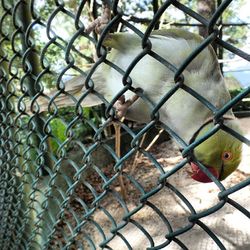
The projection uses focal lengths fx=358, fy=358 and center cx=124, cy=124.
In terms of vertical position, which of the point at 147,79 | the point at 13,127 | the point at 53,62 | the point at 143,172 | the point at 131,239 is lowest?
the point at 131,239

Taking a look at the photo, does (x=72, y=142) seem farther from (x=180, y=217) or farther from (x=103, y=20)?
(x=180, y=217)

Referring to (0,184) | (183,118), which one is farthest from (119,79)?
(0,184)

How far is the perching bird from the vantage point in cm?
116

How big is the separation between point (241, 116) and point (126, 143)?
89.3 inches

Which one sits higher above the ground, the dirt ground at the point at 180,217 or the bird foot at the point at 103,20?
the bird foot at the point at 103,20

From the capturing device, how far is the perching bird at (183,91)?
1157 mm

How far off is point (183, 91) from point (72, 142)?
752 mm

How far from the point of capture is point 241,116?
19.9 feet

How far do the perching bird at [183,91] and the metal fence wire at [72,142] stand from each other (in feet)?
0.10

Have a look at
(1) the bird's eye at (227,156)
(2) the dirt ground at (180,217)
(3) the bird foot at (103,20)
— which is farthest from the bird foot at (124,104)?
(2) the dirt ground at (180,217)

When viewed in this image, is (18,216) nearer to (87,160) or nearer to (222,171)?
(87,160)

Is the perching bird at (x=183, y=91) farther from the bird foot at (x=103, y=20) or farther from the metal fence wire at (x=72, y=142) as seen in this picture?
the bird foot at (x=103, y=20)

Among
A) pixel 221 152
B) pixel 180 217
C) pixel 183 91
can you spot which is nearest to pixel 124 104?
pixel 183 91

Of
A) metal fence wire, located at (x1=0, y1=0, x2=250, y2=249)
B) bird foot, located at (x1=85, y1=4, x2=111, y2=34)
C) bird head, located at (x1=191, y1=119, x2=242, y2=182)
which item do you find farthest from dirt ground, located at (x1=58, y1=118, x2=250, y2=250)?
bird foot, located at (x1=85, y1=4, x2=111, y2=34)
